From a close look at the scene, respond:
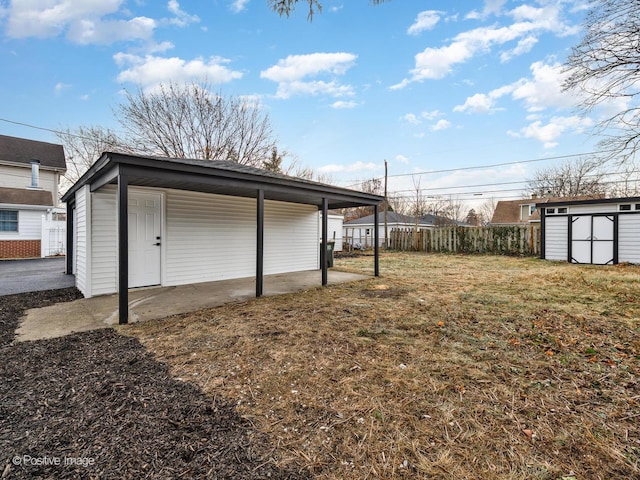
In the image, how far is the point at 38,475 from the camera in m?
1.43

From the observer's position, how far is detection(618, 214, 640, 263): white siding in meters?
9.77

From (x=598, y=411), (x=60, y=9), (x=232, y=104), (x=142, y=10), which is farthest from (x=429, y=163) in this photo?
(x=598, y=411)

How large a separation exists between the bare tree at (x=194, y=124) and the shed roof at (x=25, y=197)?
4.57m

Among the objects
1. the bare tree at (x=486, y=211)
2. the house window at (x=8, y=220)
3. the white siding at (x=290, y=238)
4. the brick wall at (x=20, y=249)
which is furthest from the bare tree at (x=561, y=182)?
the house window at (x=8, y=220)

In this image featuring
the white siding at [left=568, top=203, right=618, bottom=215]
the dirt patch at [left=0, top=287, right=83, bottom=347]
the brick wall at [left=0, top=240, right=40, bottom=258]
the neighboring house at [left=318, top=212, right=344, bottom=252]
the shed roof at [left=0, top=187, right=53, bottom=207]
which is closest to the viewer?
the dirt patch at [left=0, top=287, right=83, bottom=347]

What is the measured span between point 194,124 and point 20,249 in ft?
30.7

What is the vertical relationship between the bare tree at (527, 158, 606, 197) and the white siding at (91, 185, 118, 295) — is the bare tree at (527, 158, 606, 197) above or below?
above

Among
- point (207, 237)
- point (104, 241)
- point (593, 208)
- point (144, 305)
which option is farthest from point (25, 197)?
point (593, 208)

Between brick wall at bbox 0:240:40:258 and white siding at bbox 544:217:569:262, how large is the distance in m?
21.6

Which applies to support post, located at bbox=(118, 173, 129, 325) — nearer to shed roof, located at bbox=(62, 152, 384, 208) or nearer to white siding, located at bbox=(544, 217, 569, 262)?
shed roof, located at bbox=(62, 152, 384, 208)

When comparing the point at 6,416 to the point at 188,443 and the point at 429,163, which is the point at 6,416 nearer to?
the point at 188,443

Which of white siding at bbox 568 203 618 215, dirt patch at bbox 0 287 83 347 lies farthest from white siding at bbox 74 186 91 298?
white siding at bbox 568 203 618 215

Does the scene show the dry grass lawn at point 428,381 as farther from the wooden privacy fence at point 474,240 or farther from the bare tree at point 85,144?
the bare tree at point 85,144

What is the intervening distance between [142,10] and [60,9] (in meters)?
2.28
